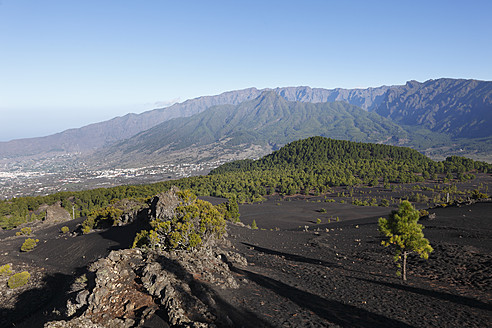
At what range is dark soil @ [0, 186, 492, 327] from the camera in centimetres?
1570

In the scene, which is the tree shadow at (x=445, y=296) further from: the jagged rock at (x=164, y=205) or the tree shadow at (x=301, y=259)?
the jagged rock at (x=164, y=205)

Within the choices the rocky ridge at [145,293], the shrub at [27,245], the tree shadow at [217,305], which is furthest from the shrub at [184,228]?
the shrub at [27,245]

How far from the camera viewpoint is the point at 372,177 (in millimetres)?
117188

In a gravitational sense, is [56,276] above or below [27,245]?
below

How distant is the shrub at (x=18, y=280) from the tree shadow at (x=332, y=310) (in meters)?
23.3

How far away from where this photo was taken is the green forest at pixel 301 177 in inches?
3211

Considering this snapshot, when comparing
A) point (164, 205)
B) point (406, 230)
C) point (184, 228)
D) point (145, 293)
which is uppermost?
point (164, 205)

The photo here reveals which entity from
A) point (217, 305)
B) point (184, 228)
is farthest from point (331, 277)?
point (184, 228)

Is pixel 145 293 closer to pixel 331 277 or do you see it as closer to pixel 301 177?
pixel 331 277

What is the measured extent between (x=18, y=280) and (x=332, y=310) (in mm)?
29018

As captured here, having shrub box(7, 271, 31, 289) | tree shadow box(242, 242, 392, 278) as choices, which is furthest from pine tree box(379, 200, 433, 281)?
shrub box(7, 271, 31, 289)

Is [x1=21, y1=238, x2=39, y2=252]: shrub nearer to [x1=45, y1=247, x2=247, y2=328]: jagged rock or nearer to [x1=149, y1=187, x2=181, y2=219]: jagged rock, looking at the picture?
[x1=149, y1=187, x2=181, y2=219]: jagged rock

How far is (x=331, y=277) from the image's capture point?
885 inches

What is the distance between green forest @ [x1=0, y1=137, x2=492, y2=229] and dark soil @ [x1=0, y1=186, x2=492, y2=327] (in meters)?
39.3
